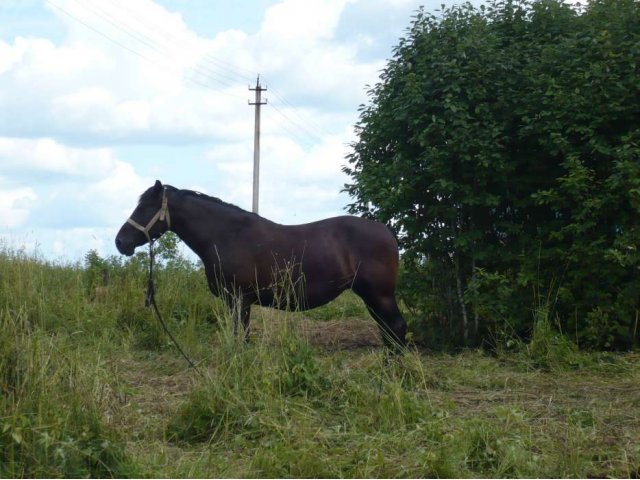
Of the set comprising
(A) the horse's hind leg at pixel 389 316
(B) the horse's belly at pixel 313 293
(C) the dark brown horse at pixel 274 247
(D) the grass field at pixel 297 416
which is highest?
(C) the dark brown horse at pixel 274 247

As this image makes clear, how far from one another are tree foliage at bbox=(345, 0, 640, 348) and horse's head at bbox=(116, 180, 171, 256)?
91.6 inches

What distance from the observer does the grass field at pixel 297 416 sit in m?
4.99

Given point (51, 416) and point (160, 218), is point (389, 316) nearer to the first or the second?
point (160, 218)

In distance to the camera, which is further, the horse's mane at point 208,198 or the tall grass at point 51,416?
the horse's mane at point 208,198

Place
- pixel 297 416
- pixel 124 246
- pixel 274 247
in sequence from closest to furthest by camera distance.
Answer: pixel 297 416 < pixel 274 247 < pixel 124 246

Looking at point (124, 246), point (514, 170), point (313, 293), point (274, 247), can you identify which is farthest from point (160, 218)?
point (514, 170)

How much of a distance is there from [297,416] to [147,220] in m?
4.22

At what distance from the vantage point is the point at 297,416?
5848mm

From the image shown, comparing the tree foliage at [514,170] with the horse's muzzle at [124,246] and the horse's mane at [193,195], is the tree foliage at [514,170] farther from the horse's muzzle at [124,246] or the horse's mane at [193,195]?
the horse's muzzle at [124,246]

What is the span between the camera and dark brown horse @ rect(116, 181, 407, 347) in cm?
927

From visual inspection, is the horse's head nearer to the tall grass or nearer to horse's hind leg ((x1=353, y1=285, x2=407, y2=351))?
horse's hind leg ((x1=353, y1=285, x2=407, y2=351))

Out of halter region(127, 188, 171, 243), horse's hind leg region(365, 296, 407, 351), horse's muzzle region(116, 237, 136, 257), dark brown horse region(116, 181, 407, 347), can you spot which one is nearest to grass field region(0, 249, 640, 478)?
horse's hind leg region(365, 296, 407, 351)

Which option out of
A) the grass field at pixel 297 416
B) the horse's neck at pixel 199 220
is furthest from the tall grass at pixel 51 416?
the horse's neck at pixel 199 220

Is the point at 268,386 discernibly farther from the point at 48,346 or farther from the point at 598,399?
the point at 598,399
